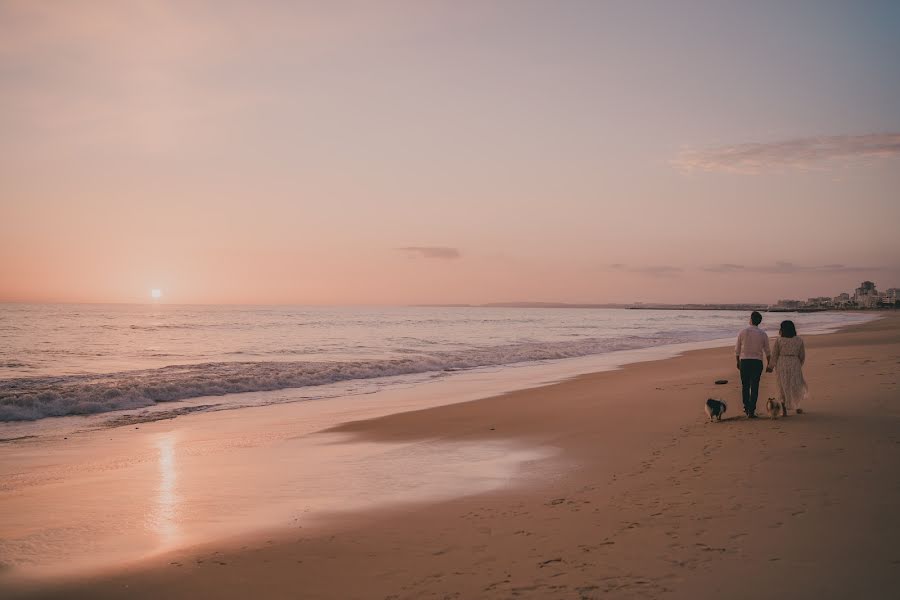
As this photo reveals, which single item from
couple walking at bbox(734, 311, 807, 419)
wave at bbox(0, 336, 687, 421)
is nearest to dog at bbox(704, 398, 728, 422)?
couple walking at bbox(734, 311, 807, 419)

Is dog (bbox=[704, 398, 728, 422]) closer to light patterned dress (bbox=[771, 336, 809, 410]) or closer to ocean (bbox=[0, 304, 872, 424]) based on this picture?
light patterned dress (bbox=[771, 336, 809, 410])

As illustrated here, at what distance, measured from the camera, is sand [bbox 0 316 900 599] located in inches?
192

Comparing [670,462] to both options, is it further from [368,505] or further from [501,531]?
[368,505]

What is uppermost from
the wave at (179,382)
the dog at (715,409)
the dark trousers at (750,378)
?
the dark trousers at (750,378)

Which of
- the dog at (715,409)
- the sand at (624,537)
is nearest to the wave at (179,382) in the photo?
the sand at (624,537)

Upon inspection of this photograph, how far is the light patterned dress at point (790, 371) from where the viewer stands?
1148 centimetres

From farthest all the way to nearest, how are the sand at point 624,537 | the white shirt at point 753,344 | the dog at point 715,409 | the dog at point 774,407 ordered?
the white shirt at point 753,344 < the dog at point 715,409 < the dog at point 774,407 < the sand at point 624,537

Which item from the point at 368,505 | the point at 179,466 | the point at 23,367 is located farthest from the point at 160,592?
the point at 23,367

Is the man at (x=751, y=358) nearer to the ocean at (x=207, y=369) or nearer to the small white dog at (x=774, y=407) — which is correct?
the small white dog at (x=774, y=407)

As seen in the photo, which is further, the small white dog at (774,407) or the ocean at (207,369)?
the ocean at (207,369)

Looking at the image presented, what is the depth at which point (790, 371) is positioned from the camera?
11578 mm

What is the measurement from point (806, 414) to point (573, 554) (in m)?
8.11

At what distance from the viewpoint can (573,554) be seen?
5.46 metres

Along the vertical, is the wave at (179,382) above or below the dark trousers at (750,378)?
below
